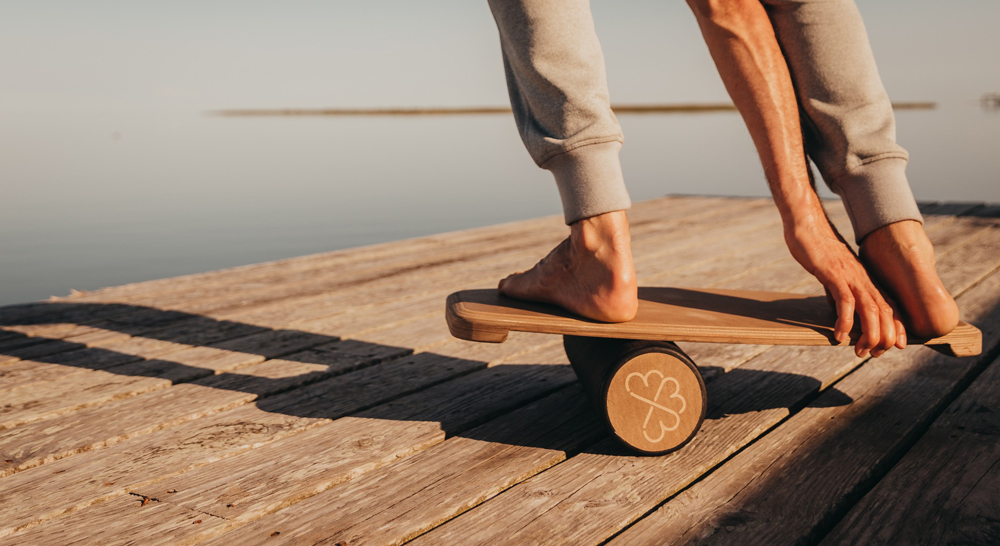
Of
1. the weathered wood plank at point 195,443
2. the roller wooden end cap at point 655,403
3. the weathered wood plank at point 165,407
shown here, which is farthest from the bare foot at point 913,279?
the weathered wood plank at point 165,407

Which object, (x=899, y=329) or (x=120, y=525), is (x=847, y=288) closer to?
(x=899, y=329)

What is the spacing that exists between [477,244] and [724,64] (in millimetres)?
2399

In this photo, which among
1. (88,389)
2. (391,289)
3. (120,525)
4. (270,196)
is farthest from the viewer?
(270,196)

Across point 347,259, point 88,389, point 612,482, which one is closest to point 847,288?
point 612,482

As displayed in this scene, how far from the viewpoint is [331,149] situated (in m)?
25.1

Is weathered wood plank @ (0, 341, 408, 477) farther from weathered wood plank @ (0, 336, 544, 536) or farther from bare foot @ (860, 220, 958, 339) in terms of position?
bare foot @ (860, 220, 958, 339)

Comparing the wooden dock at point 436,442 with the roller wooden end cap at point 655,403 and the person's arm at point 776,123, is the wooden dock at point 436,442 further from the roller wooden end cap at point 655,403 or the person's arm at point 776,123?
the person's arm at point 776,123

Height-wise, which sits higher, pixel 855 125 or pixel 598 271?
pixel 855 125

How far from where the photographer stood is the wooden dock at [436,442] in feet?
3.10

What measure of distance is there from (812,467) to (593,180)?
1.85 feet

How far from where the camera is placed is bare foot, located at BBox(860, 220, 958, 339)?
1.18 meters

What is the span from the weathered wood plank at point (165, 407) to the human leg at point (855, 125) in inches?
42.3

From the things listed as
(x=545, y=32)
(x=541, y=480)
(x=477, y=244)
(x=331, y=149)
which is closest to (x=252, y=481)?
(x=541, y=480)

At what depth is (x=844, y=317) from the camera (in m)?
1.17
